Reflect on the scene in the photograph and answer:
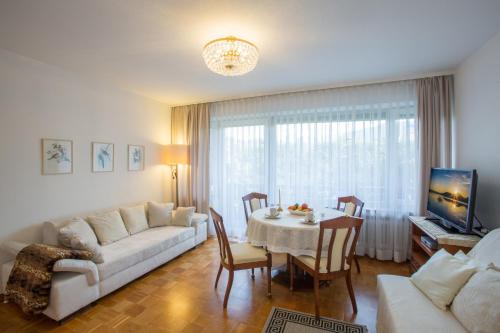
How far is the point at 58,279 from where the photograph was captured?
217 centimetres

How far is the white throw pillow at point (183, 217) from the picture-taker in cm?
387

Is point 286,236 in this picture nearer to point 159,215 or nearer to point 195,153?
point 159,215

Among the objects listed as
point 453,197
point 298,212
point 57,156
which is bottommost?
point 298,212

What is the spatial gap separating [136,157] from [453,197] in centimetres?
436

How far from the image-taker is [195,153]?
4605 millimetres

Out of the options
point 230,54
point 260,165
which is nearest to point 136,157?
point 260,165

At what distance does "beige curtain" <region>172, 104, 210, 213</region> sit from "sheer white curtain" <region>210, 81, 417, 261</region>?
0.48 ft

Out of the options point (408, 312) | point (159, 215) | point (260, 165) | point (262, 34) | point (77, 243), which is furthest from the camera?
point (260, 165)

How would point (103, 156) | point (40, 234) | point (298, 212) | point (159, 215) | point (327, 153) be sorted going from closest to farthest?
point (40, 234) → point (298, 212) → point (103, 156) → point (327, 153) → point (159, 215)

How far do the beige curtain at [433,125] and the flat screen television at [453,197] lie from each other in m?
0.34

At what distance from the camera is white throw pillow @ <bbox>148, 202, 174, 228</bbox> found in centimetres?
383

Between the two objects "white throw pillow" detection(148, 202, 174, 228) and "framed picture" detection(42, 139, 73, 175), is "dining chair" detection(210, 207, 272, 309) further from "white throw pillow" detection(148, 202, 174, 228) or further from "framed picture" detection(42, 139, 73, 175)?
"framed picture" detection(42, 139, 73, 175)

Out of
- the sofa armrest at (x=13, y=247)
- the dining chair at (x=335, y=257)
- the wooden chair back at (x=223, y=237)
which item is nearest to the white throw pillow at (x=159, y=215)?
the sofa armrest at (x=13, y=247)

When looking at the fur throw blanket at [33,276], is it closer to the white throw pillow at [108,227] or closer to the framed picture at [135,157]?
the white throw pillow at [108,227]
